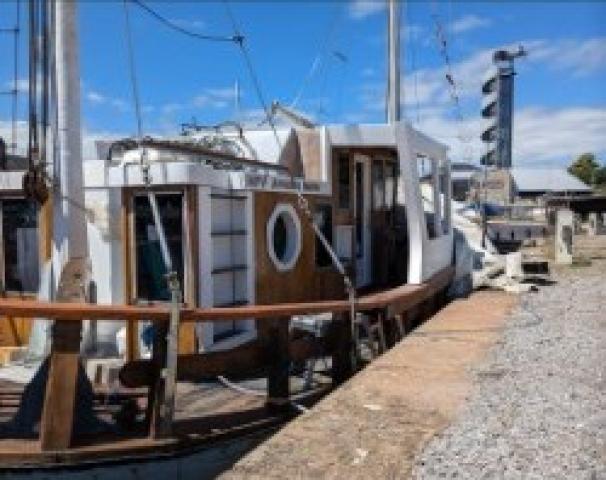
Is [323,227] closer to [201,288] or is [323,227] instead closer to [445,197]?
[201,288]

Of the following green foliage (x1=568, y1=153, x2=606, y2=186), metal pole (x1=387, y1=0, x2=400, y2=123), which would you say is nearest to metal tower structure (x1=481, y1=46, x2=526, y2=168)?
green foliage (x1=568, y1=153, x2=606, y2=186)

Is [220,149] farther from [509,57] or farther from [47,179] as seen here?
[509,57]

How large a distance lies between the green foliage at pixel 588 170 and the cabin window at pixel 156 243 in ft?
262

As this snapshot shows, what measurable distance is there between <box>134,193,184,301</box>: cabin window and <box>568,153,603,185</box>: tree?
80.7m

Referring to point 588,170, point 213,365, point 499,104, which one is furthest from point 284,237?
point 588,170

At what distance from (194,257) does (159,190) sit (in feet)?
2.07

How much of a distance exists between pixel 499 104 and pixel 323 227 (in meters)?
59.4

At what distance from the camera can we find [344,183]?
10.0 m

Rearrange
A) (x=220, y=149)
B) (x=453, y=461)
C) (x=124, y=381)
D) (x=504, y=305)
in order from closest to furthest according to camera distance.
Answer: (x=453, y=461)
(x=124, y=381)
(x=220, y=149)
(x=504, y=305)

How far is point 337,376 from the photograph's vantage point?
23.1 feet

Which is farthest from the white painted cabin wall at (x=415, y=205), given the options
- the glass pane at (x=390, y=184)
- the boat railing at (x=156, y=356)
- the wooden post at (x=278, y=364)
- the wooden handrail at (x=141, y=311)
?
the wooden post at (x=278, y=364)

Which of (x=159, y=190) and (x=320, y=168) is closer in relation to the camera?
(x=159, y=190)

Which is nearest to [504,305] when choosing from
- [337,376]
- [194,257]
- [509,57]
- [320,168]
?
[320,168]

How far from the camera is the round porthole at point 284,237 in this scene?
7.87m
